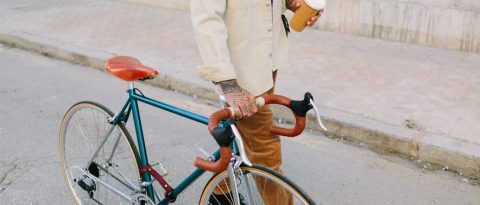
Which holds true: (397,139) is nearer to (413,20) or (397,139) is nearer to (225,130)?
(225,130)

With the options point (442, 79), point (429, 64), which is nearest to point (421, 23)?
point (429, 64)

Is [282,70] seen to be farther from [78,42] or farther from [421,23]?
[78,42]

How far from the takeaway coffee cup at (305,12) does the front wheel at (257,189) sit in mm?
808

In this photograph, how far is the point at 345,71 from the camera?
559 cm

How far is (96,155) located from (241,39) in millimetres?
1176

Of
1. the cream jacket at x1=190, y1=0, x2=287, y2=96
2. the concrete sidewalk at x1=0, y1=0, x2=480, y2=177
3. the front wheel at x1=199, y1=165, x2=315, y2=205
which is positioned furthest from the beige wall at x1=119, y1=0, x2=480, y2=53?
the front wheel at x1=199, y1=165, x2=315, y2=205

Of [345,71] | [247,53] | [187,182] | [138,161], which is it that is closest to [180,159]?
[138,161]

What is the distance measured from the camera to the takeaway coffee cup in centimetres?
265

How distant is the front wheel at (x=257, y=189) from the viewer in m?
2.24

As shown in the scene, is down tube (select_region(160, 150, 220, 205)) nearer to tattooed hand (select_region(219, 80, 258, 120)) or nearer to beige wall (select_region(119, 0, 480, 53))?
tattooed hand (select_region(219, 80, 258, 120))

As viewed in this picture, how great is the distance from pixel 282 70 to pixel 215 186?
3358mm

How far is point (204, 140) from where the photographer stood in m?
4.50

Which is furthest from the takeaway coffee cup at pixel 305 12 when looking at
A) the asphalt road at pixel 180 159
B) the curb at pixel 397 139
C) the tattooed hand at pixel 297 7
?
the curb at pixel 397 139

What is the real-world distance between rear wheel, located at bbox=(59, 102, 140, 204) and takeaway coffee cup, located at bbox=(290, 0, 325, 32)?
1.03 m
